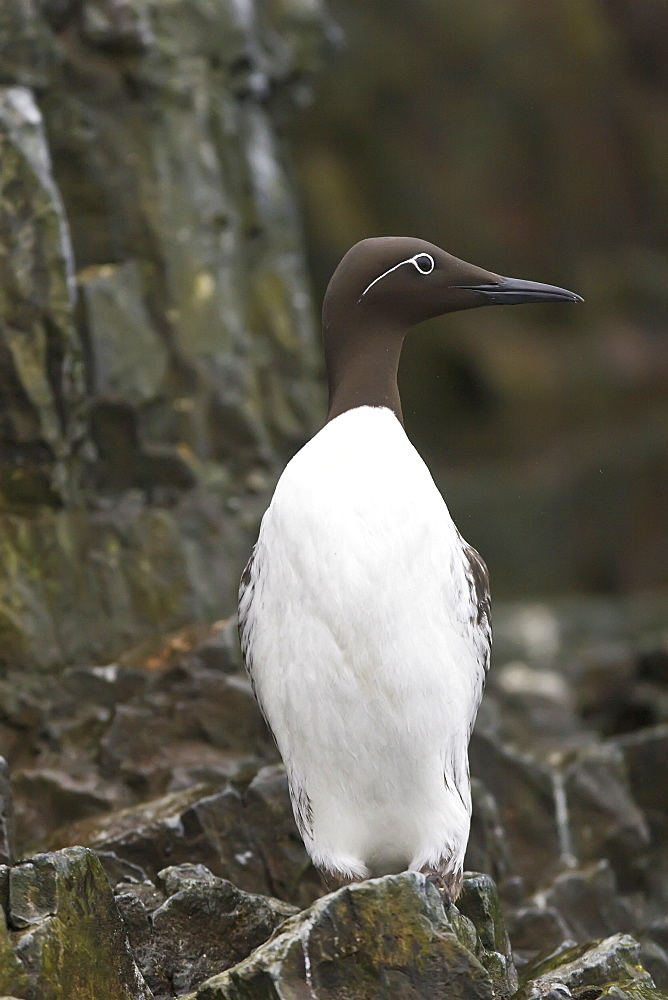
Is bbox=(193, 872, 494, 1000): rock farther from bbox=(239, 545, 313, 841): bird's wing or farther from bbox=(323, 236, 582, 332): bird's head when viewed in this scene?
bbox=(323, 236, 582, 332): bird's head

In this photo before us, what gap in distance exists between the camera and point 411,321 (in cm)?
559

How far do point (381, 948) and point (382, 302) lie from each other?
2479 millimetres

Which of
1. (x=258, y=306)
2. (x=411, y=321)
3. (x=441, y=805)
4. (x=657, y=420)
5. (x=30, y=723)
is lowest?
(x=657, y=420)

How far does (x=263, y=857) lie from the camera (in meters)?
6.56

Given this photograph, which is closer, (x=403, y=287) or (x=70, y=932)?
(x=70, y=932)

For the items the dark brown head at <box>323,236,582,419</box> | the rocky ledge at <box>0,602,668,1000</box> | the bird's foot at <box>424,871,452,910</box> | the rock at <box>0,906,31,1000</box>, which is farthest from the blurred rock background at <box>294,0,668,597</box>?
the rock at <box>0,906,31,1000</box>

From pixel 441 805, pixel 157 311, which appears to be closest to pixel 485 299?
pixel 441 805

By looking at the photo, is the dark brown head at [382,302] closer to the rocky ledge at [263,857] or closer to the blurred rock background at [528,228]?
the rocky ledge at [263,857]

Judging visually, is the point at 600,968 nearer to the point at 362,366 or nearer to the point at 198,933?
the point at 198,933

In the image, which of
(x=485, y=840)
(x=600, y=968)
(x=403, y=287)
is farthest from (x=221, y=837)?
(x=403, y=287)

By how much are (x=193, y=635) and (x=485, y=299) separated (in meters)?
3.42

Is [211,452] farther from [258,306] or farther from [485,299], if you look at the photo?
[485,299]

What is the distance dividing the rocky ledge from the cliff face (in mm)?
789

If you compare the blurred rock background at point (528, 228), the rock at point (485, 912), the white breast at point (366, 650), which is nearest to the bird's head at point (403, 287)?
the white breast at point (366, 650)
